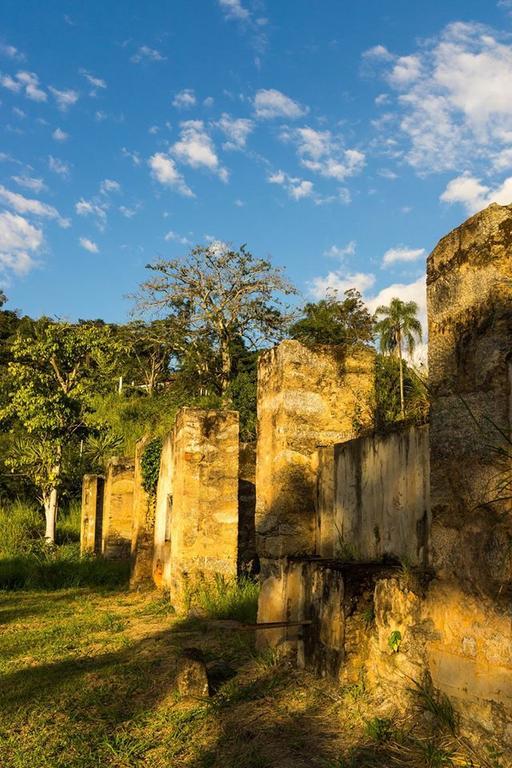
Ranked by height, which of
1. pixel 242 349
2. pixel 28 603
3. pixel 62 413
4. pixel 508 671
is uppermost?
pixel 242 349

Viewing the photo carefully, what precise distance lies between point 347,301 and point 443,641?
2688cm

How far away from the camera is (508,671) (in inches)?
102

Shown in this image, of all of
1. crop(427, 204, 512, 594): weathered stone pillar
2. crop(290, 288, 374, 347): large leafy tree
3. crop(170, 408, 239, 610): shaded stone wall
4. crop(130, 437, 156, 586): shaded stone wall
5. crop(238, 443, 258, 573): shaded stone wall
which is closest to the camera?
crop(427, 204, 512, 594): weathered stone pillar

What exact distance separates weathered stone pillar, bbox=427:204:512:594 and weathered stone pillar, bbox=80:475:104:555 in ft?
39.0

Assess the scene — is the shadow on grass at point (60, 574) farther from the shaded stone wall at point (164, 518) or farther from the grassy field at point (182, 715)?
the grassy field at point (182, 715)

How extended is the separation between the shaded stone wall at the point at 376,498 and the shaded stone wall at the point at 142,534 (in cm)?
581

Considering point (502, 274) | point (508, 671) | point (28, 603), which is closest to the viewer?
point (508, 671)

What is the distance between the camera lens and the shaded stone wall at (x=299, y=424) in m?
4.72

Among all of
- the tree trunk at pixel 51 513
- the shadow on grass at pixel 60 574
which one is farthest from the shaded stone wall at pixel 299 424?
the tree trunk at pixel 51 513

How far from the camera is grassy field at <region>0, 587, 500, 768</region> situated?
303 centimetres

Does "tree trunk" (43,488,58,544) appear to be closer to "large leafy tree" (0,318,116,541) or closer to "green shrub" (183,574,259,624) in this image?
"large leafy tree" (0,318,116,541)

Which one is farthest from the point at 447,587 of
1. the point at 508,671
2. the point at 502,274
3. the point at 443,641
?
the point at 502,274

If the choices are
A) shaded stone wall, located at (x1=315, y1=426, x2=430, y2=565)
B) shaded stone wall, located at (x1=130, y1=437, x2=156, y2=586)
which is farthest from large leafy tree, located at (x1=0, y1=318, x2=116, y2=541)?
shaded stone wall, located at (x1=315, y1=426, x2=430, y2=565)

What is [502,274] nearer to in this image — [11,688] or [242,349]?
[11,688]
